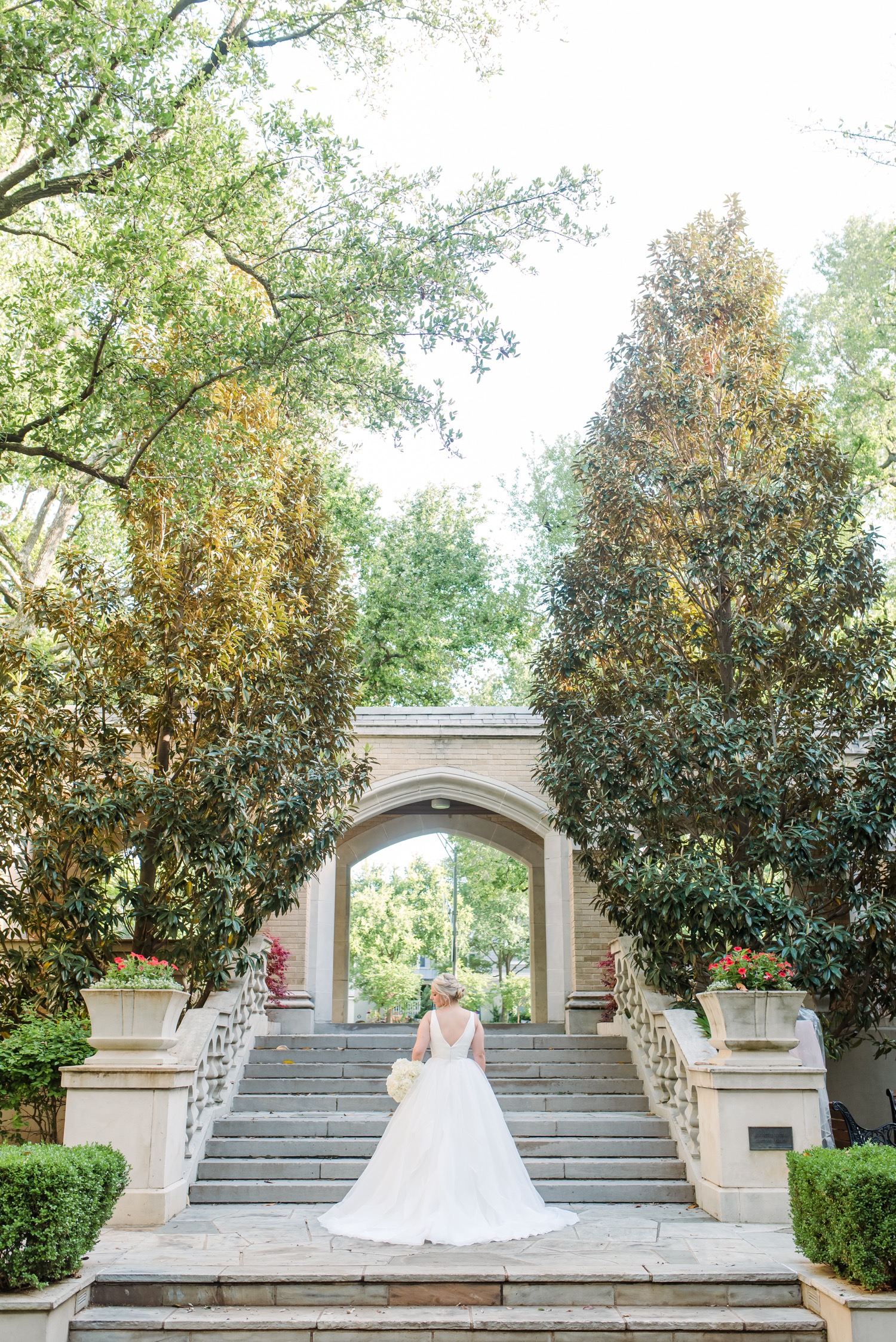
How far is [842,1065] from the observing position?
12.0 metres

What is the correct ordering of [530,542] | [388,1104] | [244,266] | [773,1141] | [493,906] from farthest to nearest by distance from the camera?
[493,906] → [530,542] → [244,266] → [388,1104] → [773,1141]

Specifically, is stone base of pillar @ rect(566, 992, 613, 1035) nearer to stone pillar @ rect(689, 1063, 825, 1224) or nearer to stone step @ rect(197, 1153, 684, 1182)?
stone step @ rect(197, 1153, 684, 1182)

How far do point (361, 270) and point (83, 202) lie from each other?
2627mm

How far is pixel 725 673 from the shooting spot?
1072 cm

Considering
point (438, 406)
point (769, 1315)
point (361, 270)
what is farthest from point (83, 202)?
point (769, 1315)

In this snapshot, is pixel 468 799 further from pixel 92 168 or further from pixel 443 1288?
pixel 443 1288

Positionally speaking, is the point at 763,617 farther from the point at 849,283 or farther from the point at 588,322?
the point at 849,283

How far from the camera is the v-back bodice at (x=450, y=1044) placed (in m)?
7.24

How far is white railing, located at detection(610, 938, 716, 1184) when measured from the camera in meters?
8.14

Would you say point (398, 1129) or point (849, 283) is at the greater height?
point (849, 283)

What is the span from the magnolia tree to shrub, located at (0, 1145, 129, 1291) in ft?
11.8

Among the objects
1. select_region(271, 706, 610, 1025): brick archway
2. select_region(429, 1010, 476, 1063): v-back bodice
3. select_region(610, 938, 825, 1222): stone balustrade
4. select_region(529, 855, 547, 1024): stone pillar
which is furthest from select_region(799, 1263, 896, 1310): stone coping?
select_region(529, 855, 547, 1024): stone pillar

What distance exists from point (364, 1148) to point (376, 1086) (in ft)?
4.83

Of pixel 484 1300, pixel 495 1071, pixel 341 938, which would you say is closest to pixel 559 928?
pixel 495 1071
